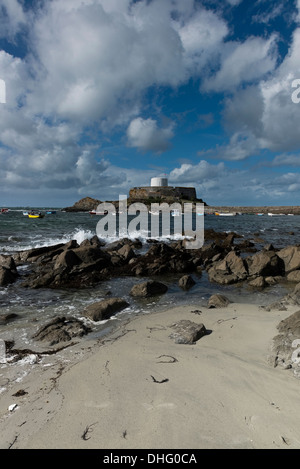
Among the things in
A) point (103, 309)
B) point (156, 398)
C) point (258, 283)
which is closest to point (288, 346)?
point (156, 398)

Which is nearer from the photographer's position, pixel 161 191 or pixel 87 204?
pixel 161 191

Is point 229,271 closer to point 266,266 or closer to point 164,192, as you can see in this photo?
point 266,266

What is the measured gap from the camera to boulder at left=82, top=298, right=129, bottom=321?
Result: 332 inches

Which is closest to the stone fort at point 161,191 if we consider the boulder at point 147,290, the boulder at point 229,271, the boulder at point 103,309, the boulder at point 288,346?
the boulder at point 229,271

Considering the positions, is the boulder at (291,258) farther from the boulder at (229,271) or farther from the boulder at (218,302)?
the boulder at (218,302)

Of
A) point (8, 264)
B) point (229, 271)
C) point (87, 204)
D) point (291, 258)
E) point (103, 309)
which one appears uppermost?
point (87, 204)

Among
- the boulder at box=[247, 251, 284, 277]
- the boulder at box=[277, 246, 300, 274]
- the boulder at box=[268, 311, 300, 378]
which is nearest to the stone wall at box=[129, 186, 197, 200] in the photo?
A: the boulder at box=[277, 246, 300, 274]

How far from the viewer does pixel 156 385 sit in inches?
186

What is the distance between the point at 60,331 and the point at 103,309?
171 centimetres

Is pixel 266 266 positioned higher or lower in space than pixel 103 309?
higher

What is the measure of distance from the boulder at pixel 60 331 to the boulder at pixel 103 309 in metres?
0.66

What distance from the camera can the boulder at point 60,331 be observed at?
6980 mm

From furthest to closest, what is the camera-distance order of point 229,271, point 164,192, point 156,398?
point 164,192 → point 229,271 → point 156,398

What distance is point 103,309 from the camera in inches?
340
